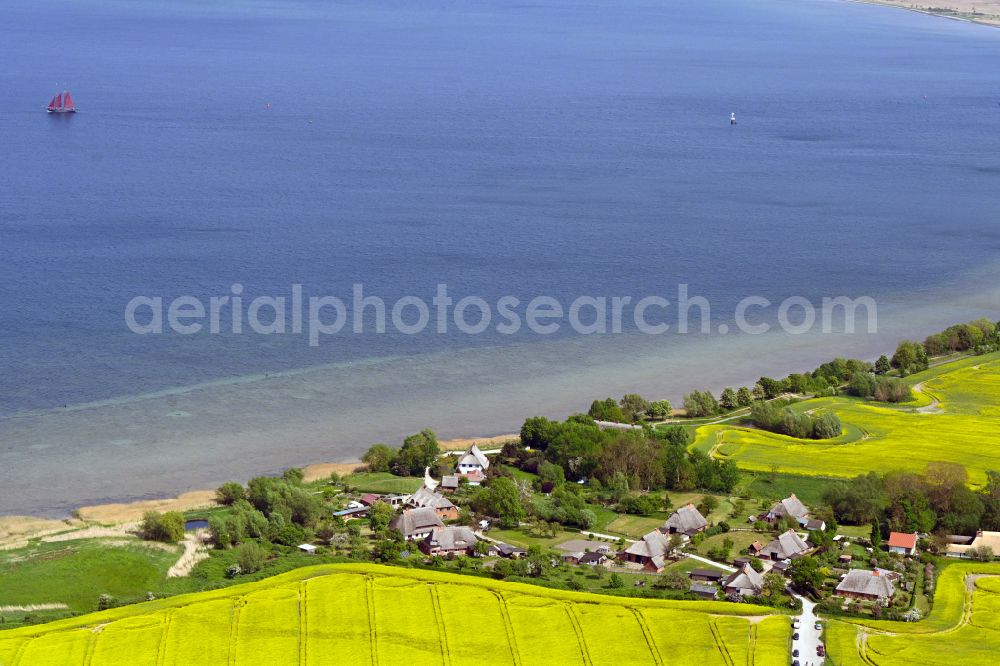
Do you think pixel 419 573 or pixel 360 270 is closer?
pixel 419 573

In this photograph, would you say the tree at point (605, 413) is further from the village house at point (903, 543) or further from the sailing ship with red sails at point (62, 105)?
the sailing ship with red sails at point (62, 105)

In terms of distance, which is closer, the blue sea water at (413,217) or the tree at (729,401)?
the blue sea water at (413,217)

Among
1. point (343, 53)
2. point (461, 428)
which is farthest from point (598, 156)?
point (343, 53)

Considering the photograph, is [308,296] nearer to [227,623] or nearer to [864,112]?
[227,623]

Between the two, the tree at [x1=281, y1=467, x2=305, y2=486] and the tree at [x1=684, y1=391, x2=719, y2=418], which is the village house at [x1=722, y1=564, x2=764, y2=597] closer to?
the tree at [x1=281, y1=467, x2=305, y2=486]

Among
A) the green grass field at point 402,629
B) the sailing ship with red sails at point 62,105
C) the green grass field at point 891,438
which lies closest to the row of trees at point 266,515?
the green grass field at point 402,629

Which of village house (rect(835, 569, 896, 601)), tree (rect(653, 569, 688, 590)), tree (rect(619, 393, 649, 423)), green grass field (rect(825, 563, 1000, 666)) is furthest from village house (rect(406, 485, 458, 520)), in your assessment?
green grass field (rect(825, 563, 1000, 666))
